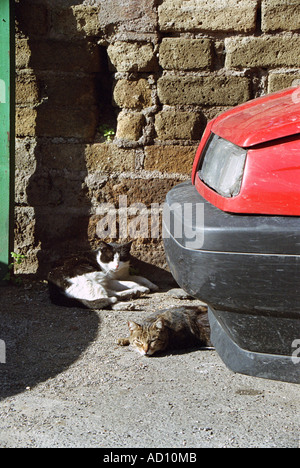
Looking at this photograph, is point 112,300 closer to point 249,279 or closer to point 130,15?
point 130,15

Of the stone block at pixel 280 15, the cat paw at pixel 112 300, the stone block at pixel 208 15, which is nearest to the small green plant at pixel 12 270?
the cat paw at pixel 112 300

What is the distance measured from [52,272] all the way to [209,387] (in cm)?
218

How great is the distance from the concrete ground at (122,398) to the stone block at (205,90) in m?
1.99

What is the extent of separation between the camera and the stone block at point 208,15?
190 inches

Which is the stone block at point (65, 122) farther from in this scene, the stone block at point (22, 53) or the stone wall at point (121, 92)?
the stone block at point (22, 53)

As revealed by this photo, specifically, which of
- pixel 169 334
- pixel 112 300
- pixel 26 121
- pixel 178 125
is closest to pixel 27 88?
pixel 26 121

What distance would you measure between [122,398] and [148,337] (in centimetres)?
68

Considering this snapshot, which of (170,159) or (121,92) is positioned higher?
(121,92)

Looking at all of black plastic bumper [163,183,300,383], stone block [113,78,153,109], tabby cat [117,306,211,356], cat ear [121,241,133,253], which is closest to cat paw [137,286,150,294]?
cat ear [121,241,133,253]

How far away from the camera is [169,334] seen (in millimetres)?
3867

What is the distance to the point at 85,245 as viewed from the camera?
5379 mm

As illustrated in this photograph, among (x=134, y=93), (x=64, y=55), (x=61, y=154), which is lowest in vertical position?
(x=61, y=154)

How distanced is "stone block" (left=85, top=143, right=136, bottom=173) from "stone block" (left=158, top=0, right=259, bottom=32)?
1.07m

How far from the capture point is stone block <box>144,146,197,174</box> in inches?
201
